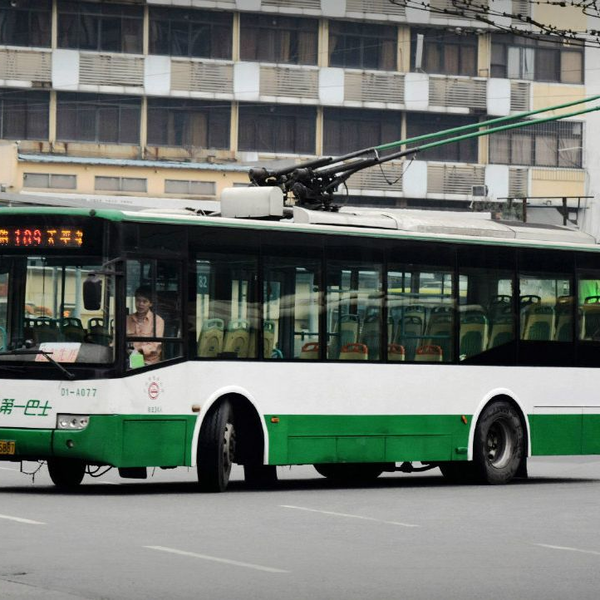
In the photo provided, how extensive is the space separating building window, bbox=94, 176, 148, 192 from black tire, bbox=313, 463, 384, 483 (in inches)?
1814

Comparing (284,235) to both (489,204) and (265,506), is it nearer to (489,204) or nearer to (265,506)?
(265,506)

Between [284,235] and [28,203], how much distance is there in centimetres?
1462

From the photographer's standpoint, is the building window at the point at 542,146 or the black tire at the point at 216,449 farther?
the building window at the point at 542,146

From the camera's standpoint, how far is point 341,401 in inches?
757

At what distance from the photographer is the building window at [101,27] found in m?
68.1

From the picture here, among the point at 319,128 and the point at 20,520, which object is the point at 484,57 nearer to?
the point at 319,128

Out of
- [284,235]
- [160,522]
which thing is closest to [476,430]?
[284,235]

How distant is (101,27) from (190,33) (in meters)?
3.25

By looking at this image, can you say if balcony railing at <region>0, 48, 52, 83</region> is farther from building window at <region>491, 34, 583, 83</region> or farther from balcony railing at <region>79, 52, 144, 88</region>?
building window at <region>491, 34, 583, 83</region>

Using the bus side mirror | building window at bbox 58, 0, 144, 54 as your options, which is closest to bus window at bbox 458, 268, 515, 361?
the bus side mirror

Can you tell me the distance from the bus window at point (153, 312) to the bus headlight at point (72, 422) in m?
0.68

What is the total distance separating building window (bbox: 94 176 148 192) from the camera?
219ft

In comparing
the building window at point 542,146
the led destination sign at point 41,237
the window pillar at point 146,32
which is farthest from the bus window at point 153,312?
the building window at point 542,146

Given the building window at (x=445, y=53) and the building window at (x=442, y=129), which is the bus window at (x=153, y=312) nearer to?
the building window at (x=442, y=129)
